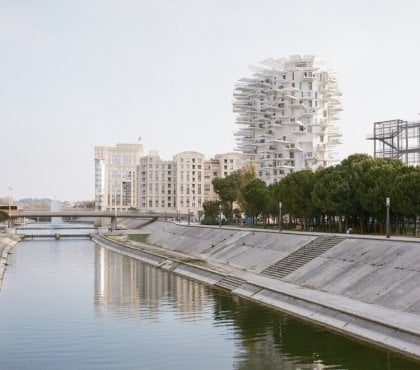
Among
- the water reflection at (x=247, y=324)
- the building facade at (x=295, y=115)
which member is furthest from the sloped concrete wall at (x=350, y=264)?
the building facade at (x=295, y=115)

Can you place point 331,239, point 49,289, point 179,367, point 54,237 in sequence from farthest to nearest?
point 54,237 → point 331,239 → point 49,289 → point 179,367

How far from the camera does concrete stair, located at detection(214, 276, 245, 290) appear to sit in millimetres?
50875

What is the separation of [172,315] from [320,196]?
4370 centimetres

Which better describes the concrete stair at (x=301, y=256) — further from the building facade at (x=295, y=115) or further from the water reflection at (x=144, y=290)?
the building facade at (x=295, y=115)

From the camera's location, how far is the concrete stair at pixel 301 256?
54344mm

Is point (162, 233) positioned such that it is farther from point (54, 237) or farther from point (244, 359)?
point (244, 359)

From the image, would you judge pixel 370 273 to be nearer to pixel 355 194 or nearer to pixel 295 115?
pixel 355 194

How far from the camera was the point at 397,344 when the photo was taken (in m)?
28.5

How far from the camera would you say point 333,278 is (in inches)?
1805

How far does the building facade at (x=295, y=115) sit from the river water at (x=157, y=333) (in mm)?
105391

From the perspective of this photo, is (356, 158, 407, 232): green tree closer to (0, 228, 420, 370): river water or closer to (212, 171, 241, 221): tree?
(0, 228, 420, 370): river water

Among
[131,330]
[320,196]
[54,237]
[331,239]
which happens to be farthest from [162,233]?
[131,330]

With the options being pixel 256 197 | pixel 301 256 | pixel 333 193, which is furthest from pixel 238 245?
pixel 256 197

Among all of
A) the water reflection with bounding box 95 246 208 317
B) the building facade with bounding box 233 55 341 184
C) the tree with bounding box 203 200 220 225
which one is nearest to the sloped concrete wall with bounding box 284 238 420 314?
the water reflection with bounding box 95 246 208 317
